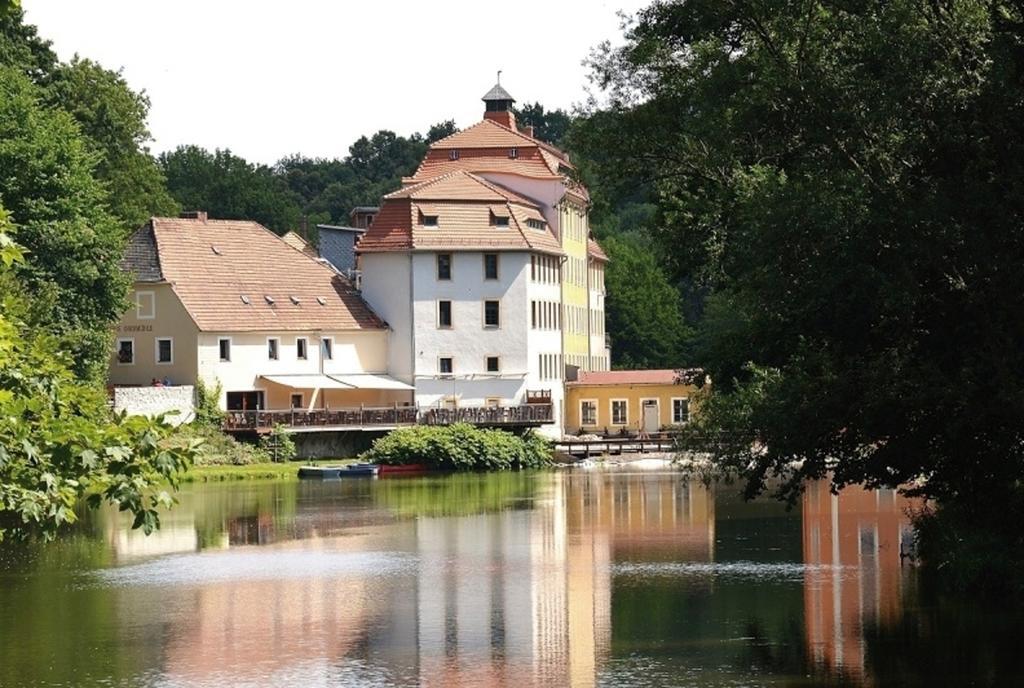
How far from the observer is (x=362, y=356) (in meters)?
83.1

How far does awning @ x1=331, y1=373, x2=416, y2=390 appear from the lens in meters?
80.5

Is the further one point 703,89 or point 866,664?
point 703,89

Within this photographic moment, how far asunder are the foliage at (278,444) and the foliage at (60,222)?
322 inches

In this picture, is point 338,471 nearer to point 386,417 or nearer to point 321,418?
point 321,418

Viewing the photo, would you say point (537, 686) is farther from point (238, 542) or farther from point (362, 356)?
point (362, 356)

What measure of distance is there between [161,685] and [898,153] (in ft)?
43.0

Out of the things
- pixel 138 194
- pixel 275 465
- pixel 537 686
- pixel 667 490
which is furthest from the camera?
pixel 138 194

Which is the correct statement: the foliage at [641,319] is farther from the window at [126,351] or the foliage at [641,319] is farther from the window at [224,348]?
the window at [126,351]

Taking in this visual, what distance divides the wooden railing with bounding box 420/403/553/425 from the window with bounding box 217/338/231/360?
24.9 feet

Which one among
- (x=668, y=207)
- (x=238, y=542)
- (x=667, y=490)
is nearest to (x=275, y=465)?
(x=667, y=490)

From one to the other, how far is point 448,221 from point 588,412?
11064 millimetres

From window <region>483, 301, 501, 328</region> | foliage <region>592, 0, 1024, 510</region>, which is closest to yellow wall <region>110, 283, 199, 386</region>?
window <region>483, 301, 501, 328</region>

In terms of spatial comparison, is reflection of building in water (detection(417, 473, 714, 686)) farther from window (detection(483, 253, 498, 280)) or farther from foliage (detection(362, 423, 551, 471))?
window (detection(483, 253, 498, 280))

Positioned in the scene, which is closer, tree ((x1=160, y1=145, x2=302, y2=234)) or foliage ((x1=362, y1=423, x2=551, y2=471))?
foliage ((x1=362, y1=423, x2=551, y2=471))
